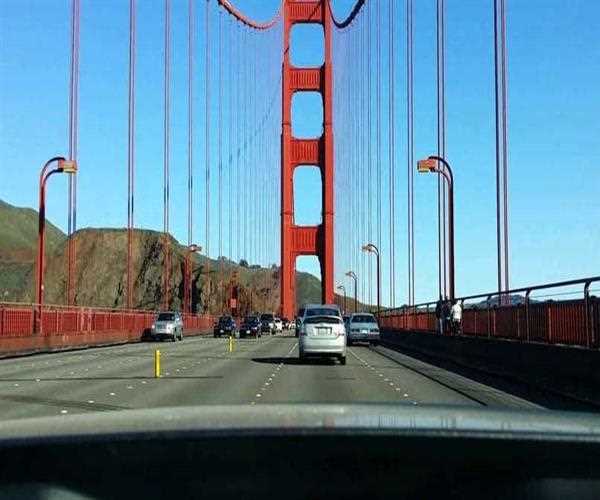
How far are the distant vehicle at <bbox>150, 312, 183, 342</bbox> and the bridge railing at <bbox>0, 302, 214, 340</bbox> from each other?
1222mm

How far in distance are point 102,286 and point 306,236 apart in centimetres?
7709

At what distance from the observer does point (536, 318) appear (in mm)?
17625

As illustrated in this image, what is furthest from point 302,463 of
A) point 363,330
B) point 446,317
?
point 363,330

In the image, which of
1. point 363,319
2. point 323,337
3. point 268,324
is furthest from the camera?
point 268,324

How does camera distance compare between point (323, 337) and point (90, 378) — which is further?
point (323, 337)

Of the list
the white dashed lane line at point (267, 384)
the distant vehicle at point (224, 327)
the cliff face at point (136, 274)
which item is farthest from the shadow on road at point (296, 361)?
the cliff face at point (136, 274)

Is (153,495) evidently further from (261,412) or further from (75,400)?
(75,400)

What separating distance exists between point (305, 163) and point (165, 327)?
33.6 meters

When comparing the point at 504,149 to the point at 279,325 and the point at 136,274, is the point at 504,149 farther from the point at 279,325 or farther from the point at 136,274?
the point at 136,274

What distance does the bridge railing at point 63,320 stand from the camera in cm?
3009

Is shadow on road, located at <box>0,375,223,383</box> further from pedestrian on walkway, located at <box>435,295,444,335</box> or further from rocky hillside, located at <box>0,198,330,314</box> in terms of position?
rocky hillside, located at <box>0,198,330,314</box>

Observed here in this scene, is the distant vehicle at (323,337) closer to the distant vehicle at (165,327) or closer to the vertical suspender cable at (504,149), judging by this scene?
the vertical suspender cable at (504,149)

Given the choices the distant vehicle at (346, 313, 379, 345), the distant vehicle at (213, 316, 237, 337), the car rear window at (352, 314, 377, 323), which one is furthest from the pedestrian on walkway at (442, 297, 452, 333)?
the distant vehicle at (213, 316, 237, 337)

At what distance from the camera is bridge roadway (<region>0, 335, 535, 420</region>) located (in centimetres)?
1389
